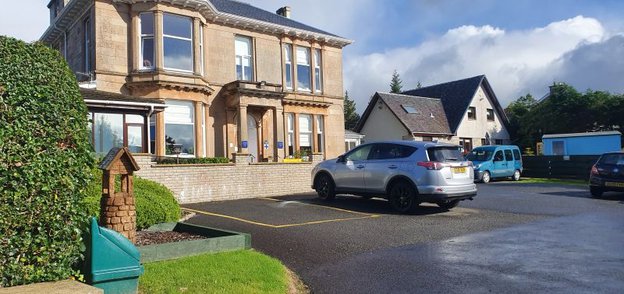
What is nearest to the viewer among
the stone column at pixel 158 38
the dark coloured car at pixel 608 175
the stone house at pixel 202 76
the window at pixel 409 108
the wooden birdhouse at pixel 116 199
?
the wooden birdhouse at pixel 116 199

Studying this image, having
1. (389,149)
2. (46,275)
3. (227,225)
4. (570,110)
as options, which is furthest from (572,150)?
(46,275)

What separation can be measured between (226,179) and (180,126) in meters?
6.18

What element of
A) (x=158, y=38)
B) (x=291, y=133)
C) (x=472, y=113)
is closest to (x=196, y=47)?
(x=158, y=38)

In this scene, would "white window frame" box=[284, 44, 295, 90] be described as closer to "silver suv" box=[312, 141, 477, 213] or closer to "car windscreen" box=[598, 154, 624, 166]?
"silver suv" box=[312, 141, 477, 213]

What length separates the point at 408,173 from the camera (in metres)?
11.7

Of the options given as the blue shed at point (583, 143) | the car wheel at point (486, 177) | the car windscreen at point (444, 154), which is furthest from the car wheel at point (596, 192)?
the blue shed at point (583, 143)

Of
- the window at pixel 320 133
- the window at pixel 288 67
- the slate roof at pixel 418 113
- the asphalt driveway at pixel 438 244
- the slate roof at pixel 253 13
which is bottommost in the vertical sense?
the asphalt driveway at pixel 438 244

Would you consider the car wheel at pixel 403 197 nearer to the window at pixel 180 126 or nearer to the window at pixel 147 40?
the window at pixel 180 126

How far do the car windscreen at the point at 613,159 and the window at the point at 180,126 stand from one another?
15.9 m

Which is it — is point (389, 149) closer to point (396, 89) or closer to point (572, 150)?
point (572, 150)

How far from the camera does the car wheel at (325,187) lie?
13.8 m

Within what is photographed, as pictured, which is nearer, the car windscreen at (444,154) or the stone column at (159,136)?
the car windscreen at (444,154)

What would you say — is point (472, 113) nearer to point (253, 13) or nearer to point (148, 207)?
point (253, 13)

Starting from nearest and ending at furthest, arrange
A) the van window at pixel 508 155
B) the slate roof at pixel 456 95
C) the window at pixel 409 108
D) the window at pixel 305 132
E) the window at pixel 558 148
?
the window at pixel 305 132
the van window at pixel 508 155
the window at pixel 558 148
the window at pixel 409 108
the slate roof at pixel 456 95
